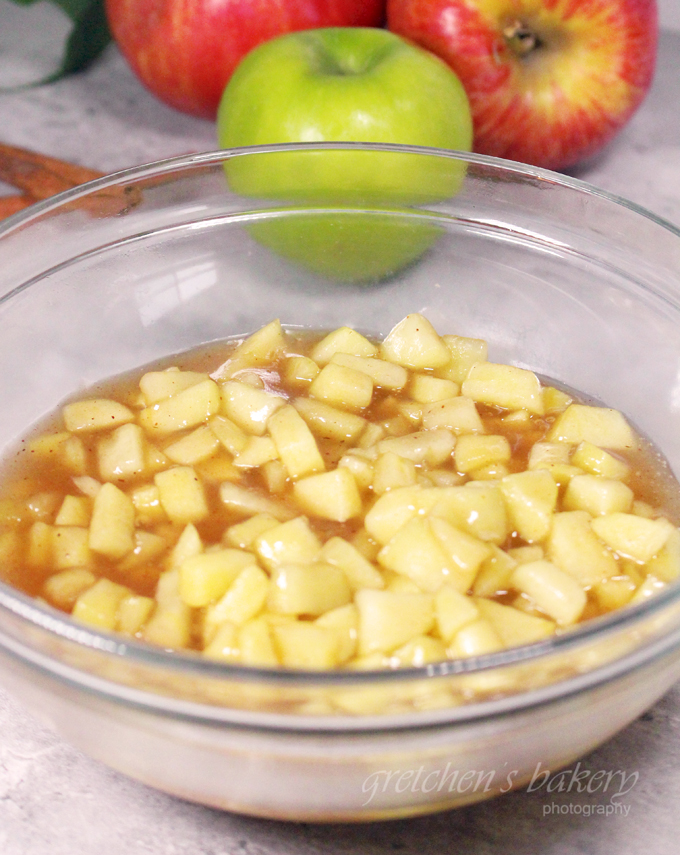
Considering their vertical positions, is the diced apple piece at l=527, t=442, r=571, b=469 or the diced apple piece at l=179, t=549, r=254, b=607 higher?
the diced apple piece at l=527, t=442, r=571, b=469

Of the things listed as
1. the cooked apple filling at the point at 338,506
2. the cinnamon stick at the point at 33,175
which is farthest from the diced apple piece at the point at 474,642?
the cinnamon stick at the point at 33,175

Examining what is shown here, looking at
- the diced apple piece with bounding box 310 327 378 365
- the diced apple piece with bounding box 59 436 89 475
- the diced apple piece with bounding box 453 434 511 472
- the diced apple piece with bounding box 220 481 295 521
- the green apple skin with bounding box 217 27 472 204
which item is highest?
the green apple skin with bounding box 217 27 472 204

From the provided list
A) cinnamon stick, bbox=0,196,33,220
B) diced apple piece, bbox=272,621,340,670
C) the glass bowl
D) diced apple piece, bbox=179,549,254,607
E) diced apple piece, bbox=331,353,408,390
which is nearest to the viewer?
the glass bowl

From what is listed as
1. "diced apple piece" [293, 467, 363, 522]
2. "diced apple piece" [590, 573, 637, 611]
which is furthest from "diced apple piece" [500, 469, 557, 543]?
"diced apple piece" [293, 467, 363, 522]

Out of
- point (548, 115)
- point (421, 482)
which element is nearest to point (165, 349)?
point (421, 482)

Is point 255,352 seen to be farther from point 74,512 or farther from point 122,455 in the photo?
point 74,512

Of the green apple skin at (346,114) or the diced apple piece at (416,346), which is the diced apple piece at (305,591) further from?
the green apple skin at (346,114)

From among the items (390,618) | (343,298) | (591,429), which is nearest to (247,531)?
(390,618)

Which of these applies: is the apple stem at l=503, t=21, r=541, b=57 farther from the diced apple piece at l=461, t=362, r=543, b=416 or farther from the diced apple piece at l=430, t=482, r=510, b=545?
the diced apple piece at l=430, t=482, r=510, b=545

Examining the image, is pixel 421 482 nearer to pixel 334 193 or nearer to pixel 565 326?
pixel 565 326
